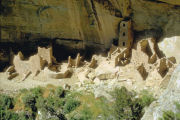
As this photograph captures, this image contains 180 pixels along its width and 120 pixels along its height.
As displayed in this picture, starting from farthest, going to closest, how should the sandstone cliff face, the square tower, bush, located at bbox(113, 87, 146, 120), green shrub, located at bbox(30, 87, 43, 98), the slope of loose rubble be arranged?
the square tower → the sandstone cliff face → green shrub, located at bbox(30, 87, 43, 98) → the slope of loose rubble → bush, located at bbox(113, 87, 146, 120)

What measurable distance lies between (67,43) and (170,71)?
25.3 ft

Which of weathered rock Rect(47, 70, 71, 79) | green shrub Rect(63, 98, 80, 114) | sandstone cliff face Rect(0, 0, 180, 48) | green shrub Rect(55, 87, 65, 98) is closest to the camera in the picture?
green shrub Rect(63, 98, 80, 114)

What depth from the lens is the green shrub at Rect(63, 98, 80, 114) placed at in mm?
18109

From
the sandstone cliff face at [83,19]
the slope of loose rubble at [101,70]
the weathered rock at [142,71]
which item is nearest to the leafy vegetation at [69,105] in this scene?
the slope of loose rubble at [101,70]

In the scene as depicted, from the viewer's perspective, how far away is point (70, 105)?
59.7 feet

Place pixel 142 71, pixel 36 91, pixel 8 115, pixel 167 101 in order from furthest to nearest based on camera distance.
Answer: pixel 36 91 → pixel 142 71 → pixel 8 115 → pixel 167 101

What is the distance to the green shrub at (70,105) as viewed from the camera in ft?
59.4

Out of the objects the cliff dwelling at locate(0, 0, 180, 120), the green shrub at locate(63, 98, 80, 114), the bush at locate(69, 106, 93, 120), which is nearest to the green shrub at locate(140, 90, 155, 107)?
the cliff dwelling at locate(0, 0, 180, 120)

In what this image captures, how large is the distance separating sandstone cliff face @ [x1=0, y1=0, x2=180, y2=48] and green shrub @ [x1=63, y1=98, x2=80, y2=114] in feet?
17.3

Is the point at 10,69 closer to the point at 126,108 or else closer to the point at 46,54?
the point at 46,54

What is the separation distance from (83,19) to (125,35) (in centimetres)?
293

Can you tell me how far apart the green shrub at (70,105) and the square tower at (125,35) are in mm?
5190

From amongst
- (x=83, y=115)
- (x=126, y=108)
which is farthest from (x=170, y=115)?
(x=83, y=115)

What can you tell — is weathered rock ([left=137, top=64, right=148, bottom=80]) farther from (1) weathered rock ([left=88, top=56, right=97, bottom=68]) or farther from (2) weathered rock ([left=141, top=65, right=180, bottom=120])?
(2) weathered rock ([left=141, top=65, right=180, bottom=120])
